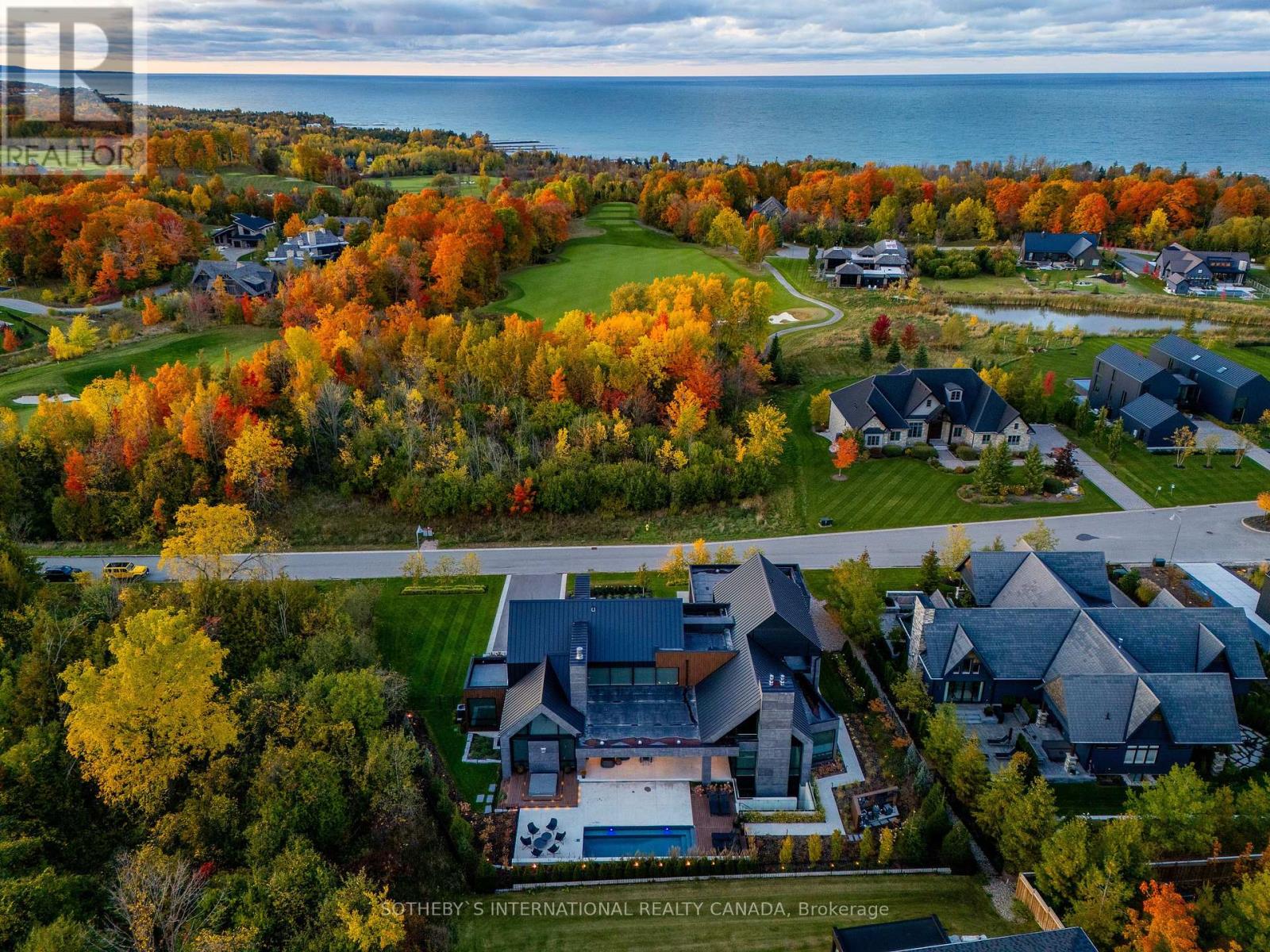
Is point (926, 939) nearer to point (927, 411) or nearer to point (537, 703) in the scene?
point (537, 703)

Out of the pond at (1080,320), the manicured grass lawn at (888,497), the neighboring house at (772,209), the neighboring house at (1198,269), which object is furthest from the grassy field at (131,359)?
the neighboring house at (1198,269)

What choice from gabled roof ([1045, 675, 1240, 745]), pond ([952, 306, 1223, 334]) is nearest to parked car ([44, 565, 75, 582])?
gabled roof ([1045, 675, 1240, 745])

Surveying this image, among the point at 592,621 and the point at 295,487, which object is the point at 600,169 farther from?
the point at 592,621

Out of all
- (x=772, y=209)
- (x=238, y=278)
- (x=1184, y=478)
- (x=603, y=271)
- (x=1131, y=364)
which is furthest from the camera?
(x=772, y=209)

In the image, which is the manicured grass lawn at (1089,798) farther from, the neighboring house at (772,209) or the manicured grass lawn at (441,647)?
the neighboring house at (772,209)

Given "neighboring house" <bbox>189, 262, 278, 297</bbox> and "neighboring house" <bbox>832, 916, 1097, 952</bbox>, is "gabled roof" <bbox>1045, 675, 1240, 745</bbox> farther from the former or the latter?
"neighboring house" <bbox>189, 262, 278, 297</bbox>

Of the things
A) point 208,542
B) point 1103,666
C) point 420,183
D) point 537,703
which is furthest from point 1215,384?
point 420,183

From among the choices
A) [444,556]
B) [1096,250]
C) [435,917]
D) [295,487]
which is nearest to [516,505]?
[444,556]
